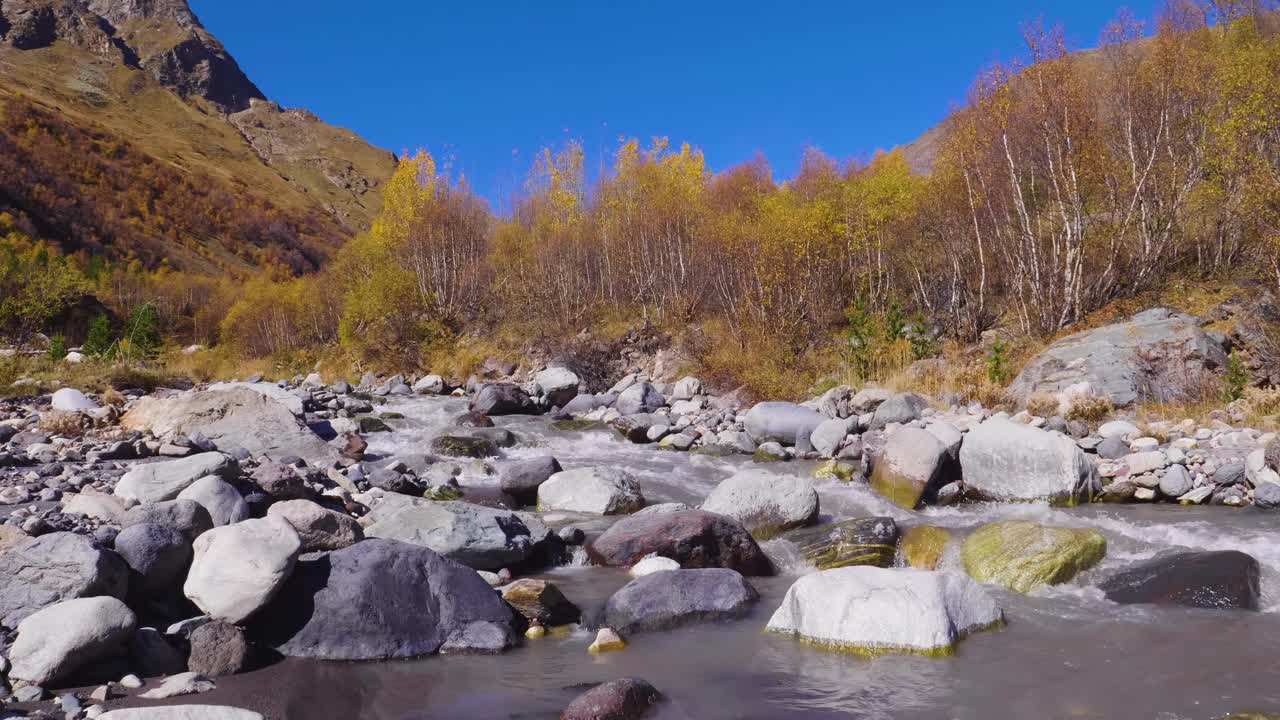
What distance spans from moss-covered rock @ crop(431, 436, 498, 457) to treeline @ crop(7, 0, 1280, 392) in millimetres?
6715

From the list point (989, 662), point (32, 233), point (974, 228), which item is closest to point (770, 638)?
point (989, 662)

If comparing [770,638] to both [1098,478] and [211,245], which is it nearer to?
[1098,478]

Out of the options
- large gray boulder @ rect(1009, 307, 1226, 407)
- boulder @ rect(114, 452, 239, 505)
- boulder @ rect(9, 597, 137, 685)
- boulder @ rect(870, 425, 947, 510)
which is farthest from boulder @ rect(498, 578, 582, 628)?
large gray boulder @ rect(1009, 307, 1226, 407)

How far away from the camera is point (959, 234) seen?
20.0 meters

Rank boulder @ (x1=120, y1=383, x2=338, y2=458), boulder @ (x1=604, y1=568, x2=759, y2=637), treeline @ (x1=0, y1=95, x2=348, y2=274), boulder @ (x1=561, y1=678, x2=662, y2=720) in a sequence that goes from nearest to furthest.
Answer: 1. boulder @ (x1=561, y1=678, x2=662, y2=720)
2. boulder @ (x1=604, y1=568, x2=759, y2=637)
3. boulder @ (x1=120, y1=383, x2=338, y2=458)
4. treeline @ (x1=0, y1=95, x2=348, y2=274)

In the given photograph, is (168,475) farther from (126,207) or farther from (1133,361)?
(126,207)

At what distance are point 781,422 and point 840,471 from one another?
267 cm

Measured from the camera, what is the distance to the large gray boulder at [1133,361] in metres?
11.6

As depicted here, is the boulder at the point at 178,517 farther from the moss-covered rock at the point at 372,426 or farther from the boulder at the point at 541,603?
the moss-covered rock at the point at 372,426

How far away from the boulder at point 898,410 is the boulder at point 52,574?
10054 millimetres

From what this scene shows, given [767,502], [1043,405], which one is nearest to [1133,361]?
[1043,405]

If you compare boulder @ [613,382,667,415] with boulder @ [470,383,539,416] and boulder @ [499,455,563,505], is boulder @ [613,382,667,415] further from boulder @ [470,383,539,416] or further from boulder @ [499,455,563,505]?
boulder @ [499,455,563,505]

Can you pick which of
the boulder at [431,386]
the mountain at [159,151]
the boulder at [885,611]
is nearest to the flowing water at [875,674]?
the boulder at [885,611]

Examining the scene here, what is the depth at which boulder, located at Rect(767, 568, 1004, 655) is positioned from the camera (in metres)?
4.98
